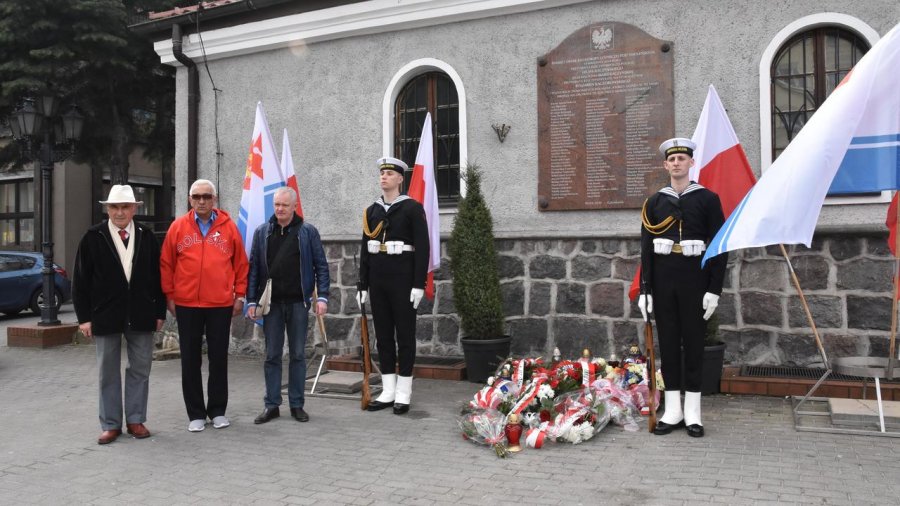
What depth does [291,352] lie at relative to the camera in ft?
19.9

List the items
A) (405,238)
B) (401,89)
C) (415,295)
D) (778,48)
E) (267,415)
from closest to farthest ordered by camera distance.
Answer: (267,415) < (415,295) < (405,238) < (778,48) < (401,89)

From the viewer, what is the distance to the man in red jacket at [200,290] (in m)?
5.69

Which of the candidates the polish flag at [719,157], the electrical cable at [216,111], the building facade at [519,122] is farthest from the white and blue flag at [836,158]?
the electrical cable at [216,111]

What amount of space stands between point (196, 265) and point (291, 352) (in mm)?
1038

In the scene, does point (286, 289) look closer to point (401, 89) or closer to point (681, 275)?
point (681, 275)

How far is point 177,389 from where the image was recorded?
749 centimetres

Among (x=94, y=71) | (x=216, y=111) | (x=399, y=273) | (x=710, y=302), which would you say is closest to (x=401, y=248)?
(x=399, y=273)

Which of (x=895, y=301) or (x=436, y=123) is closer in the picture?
(x=895, y=301)

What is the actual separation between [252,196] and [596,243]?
376cm

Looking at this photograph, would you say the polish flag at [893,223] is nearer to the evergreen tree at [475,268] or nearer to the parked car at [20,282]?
the evergreen tree at [475,268]

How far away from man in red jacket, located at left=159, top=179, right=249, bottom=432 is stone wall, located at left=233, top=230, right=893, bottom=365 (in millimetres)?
2906

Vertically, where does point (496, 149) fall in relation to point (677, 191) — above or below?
above

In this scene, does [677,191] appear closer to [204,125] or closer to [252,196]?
[252,196]

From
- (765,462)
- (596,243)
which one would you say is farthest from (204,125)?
(765,462)
